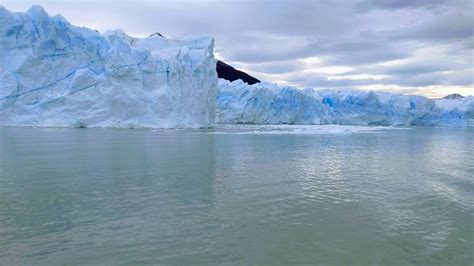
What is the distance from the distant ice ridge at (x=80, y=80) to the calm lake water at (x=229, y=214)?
17.0m

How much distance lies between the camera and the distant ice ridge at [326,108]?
48.2 metres

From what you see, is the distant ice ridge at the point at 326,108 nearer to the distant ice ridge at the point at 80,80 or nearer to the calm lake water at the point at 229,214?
the distant ice ridge at the point at 80,80

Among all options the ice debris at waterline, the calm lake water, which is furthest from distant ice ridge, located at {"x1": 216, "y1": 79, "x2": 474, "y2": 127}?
the calm lake water

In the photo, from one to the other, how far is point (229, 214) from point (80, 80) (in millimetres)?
24038

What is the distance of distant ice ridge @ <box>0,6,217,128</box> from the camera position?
26.9 m

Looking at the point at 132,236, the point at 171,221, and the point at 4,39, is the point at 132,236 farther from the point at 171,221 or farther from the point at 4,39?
the point at 4,39

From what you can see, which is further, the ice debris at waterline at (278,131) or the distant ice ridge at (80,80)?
the ice debris at waterline at (278,131)

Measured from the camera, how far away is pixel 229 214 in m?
5.91

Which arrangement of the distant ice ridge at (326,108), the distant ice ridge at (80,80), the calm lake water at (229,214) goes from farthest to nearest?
the distant ice ridge at (326,108) → the distant ice ridge at (80,80) → the calm lake water at (229,214)

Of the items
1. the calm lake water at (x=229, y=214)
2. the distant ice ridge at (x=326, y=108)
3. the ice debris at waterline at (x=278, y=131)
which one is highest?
the distant ice ridge at (x=326, y=108)

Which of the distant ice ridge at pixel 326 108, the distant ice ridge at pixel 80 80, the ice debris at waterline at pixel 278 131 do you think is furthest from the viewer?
the distant ice ridge at pixel 326 108

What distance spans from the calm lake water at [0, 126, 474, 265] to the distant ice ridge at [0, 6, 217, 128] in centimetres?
1699

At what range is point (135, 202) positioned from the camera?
255 inches

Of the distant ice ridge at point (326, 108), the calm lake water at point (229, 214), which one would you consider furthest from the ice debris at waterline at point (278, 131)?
the calm lake water at point (229, 214)
